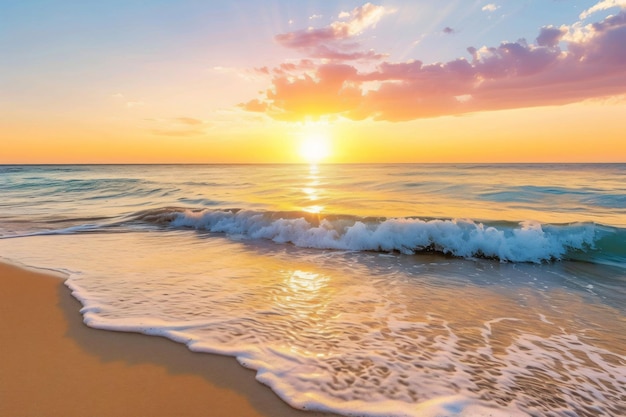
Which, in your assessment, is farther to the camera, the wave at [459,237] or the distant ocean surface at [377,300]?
the wave at [459,237]

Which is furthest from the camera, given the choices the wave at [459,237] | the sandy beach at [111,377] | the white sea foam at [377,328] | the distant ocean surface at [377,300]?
the wave at [459,237]

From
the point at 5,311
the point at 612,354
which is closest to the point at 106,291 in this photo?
the point at 5,311

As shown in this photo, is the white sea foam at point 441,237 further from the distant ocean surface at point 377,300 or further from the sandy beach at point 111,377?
the sandy beach at point 111,377

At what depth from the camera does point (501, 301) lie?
5.29m

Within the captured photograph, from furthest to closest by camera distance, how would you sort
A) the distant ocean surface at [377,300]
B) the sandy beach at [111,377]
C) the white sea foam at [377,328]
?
the distant ocean surface at [377,300], the white sea foam at [377,328], the sandy beach at [111,377]

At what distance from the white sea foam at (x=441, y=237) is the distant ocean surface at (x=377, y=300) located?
4 cm

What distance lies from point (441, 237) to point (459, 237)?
0.41 meters

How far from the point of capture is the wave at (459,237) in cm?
836

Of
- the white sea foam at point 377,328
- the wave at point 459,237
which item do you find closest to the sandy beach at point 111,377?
the white sea foam at point 377,328

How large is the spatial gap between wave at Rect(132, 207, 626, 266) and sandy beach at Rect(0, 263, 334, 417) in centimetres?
597

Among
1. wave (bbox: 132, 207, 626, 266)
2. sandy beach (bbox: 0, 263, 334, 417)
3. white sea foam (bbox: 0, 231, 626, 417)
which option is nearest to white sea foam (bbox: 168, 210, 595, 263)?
wave (bbox: 132, 207, 626, 266)

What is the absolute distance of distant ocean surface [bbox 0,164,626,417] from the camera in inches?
120

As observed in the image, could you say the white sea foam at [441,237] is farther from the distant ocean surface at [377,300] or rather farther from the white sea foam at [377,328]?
the white sea foam at [377,328]

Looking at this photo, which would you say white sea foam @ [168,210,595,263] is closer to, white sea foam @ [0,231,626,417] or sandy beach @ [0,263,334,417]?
white sea foam @ [0,231,626,417]
